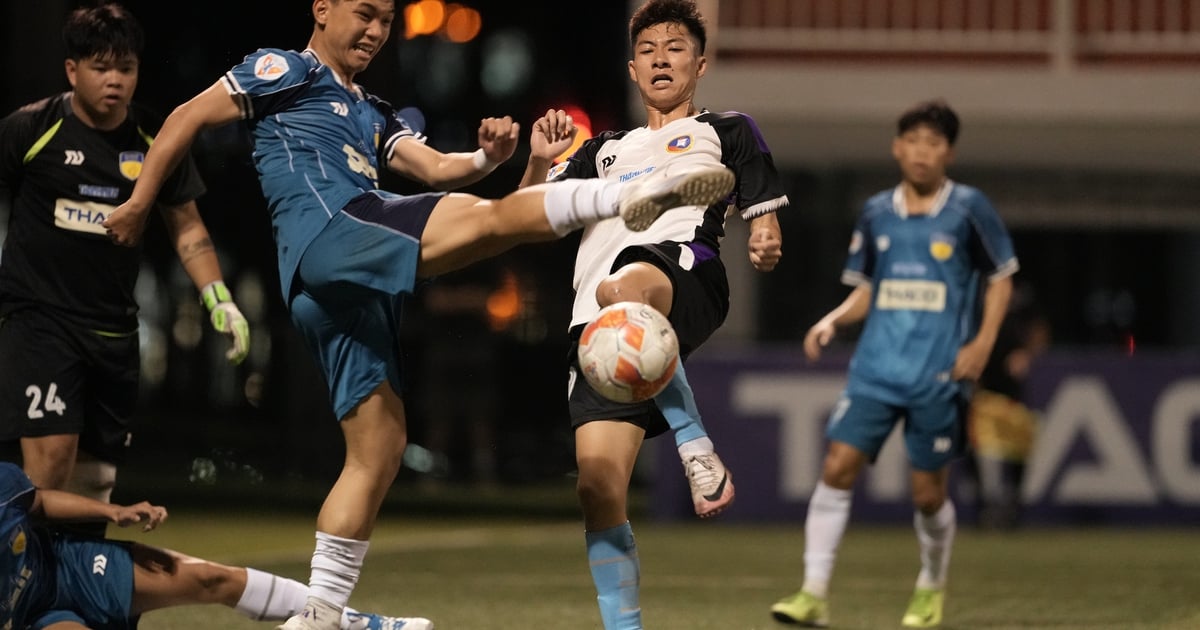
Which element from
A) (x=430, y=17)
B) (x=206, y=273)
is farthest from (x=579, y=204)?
(x=430, y=17)

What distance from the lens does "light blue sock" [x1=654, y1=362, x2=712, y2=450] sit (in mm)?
4633

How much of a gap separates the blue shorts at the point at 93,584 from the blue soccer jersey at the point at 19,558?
0.07 m

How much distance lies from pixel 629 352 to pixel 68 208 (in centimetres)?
216

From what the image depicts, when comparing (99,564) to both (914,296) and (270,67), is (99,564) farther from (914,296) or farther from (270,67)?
(914,296)

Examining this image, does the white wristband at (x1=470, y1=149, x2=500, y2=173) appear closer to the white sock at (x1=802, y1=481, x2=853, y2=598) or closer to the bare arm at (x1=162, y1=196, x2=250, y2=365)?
the bare arm at (x1=162, y1=196, x2=250, y2=365)

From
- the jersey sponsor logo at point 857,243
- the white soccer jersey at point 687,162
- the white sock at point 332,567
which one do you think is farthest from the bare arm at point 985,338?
the white sock at point 332,567

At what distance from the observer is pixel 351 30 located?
4.82m

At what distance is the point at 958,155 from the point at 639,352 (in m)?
11.1

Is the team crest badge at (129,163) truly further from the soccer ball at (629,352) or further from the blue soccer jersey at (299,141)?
the soccer ball at (629,352)

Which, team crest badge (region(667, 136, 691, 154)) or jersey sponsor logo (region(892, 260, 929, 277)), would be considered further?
jersey sponsor logo (region(892, 260, 929, 277))

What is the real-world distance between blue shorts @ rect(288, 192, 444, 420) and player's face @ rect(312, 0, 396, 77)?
49 cm

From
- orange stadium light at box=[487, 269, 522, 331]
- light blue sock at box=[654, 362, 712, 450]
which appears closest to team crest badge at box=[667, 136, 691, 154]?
light blue sock at box=[654, 362, 712, 450]

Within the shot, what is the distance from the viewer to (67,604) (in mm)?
4758

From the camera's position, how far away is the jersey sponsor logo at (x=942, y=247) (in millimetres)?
6938
